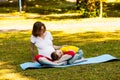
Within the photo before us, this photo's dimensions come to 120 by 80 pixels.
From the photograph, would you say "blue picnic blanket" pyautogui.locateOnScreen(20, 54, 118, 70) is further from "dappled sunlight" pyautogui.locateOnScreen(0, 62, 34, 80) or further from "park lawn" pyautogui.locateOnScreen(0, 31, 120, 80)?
"dappled sunlight" pyautogui.locateOnScreen(0, 62, 34, 80)

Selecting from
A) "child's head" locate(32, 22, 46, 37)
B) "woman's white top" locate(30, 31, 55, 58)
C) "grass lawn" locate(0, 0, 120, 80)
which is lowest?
"grass lawn" locate(0, 0, 120, 80)

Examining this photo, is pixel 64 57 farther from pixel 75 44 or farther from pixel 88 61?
pixel 75 44

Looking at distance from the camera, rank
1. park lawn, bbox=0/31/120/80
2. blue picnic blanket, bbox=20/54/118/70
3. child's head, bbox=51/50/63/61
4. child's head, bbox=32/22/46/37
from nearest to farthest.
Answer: park lawn, bbox=0/31/120/80, blue picnic blanket, bbox=20/54/118/70, child's head, bbox=51/50/63/61, child's head, bbox=32/22/46/37

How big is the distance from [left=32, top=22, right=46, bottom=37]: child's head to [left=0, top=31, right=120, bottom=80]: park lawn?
0.77 m

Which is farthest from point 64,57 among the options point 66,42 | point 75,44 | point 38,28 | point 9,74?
point 66,42

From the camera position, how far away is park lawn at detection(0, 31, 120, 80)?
7547 mm

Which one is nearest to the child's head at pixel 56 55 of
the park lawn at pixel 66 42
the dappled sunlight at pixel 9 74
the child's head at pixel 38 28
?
the park lawn at pixel 66 42

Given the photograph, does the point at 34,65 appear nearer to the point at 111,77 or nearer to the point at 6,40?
the point at 111,77

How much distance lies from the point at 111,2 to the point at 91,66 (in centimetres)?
2635

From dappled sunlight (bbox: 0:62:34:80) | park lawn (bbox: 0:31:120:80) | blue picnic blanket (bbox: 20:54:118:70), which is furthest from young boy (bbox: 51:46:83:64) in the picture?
dappled sunlight (bbox: 0:62:34:80)

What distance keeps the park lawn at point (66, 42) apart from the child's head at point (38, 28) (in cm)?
77

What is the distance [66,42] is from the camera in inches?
490

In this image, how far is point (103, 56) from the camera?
9234mm

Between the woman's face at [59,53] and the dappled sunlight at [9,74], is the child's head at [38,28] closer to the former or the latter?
the woman's face at [59,53]
